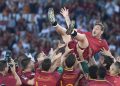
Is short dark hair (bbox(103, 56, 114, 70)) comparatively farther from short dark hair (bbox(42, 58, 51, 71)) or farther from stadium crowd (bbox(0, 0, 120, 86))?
short dark hair (bbox(42, 58, 51, 71))

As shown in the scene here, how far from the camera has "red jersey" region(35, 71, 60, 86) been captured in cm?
1288

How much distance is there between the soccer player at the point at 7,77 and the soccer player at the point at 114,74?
175 cm

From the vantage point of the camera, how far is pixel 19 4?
84.5 ft

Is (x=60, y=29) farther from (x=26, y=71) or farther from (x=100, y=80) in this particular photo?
(x=100, y=80)

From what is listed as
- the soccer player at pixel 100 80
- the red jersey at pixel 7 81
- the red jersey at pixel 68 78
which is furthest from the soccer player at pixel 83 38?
the red jersey at pixel 7 81

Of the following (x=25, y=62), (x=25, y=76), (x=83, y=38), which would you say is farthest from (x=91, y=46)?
(x=25, y=76)

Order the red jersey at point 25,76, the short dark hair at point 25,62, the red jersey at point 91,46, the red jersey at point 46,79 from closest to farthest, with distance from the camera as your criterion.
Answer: the red jersey at point 46,79
the red jersey at point 25,76
the short dark hair at point 25,62
the red jersey at point 91,46

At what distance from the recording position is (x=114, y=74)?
42.8 feet

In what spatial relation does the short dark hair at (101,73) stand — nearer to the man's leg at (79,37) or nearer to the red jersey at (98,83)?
the red jersey at (98,83)

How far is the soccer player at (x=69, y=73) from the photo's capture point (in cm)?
1296

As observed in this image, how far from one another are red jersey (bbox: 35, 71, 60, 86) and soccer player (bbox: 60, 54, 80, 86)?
0.17m

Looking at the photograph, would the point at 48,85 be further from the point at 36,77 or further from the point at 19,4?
the point at 19,4

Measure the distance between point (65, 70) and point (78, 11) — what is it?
11931mm

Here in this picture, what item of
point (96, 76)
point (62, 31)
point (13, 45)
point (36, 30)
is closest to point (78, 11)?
point (36, 30)
